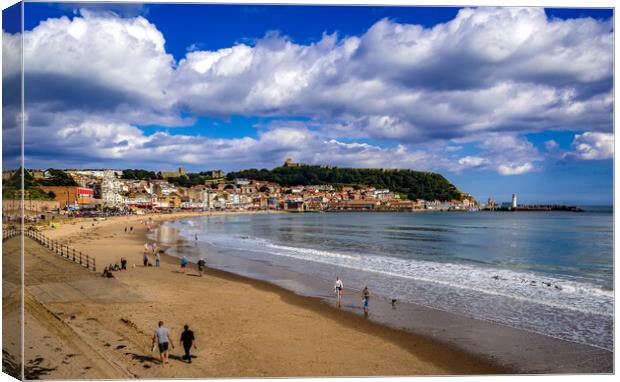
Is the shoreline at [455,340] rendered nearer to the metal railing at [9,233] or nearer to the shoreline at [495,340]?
the shoreline at [495,340]

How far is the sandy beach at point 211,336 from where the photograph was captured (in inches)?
276

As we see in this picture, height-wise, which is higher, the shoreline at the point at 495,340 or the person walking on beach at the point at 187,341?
the person walking on beach at the point at 187,341

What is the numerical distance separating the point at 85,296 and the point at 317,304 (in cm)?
576

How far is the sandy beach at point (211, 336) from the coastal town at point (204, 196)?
38833 mm

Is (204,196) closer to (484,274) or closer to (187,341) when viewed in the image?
(484,274)

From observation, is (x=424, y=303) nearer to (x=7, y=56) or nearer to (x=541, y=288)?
(x=541, y=288)

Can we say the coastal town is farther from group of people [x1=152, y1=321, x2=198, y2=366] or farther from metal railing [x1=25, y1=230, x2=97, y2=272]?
group of people [x1=152, y1=321, x2=198, y2=366]

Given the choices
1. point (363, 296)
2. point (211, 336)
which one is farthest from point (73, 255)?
point (363, 296)

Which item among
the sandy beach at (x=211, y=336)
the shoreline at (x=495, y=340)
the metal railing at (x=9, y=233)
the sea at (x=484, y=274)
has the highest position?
the metal railing at (x=9, y=233)

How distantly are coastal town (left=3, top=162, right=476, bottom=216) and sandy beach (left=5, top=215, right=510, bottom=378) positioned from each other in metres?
38.8

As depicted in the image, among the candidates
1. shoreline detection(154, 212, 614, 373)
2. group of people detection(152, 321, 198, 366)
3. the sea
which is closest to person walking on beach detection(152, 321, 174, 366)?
group of people detection(152, 321, 198, 366)

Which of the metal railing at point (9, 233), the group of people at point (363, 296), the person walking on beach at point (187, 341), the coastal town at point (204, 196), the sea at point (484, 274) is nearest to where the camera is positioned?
the metal railing at point (9, 233)

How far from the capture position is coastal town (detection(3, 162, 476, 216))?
212ft

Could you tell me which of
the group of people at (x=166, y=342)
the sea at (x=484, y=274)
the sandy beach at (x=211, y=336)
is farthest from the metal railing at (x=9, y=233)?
Answer: the sea at (x=484, y=274)
